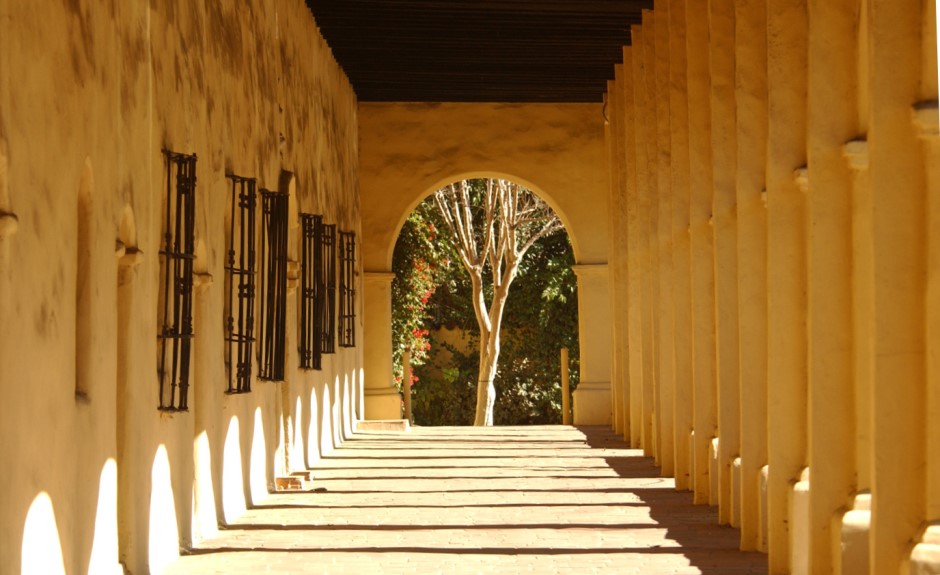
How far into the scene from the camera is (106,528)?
7742 mm

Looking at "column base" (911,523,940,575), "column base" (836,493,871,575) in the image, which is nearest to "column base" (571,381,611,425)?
"column base" (836,493,871,575)

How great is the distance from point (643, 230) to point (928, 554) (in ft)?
38.2

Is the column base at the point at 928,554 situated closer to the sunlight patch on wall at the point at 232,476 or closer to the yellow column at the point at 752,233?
the yellow column at the point at 752,233

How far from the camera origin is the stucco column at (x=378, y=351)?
22969 millimetres

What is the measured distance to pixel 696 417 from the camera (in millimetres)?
12469

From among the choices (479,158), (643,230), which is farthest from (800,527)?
(479,158)

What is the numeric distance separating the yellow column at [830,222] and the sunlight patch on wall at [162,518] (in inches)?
157

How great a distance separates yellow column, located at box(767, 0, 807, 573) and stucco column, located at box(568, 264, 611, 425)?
13.7 metres

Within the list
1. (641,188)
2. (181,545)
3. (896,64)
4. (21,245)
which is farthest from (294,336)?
(896,64)

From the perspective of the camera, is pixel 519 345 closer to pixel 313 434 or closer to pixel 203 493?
pixel 313 434

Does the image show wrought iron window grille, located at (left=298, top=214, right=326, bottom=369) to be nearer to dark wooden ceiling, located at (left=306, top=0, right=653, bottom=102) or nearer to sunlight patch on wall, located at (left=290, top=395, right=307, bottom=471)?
sunlight patch on wall, located at (left=290, top=395, right=307, bottom=471)

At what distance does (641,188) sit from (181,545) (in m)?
8.90

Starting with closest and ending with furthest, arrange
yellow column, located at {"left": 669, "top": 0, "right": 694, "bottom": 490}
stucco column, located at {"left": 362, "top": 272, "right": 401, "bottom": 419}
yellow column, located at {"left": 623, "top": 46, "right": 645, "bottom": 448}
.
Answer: yellow column, located at {"left": 669, "top": 0, "right": 694, "bottom": 490} < yellow column, located at {"left": 623, "top": 46, "right": 645, "bottom": 448} < stucco column, located at {"left": 362, "top": 272, "right": 401, "bottom": 419}

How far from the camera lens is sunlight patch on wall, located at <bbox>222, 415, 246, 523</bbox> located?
11234 mm
